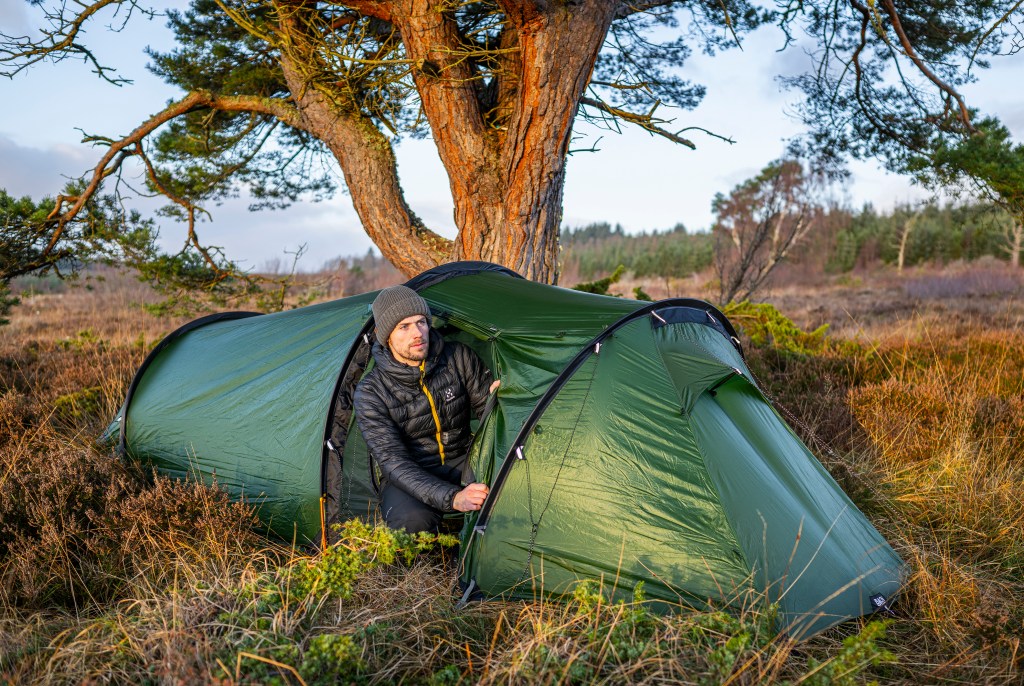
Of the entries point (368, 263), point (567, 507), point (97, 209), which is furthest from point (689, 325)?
point (368, 263)

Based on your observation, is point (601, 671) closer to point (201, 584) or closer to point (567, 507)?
point (567, 507)

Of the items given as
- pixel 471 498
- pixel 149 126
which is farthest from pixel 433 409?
pixel 149 126

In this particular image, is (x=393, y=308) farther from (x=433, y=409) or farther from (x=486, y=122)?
(x=486, y=122)

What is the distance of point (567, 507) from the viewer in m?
3.34

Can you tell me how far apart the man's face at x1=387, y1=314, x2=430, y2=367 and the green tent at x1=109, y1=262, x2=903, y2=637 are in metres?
0.28

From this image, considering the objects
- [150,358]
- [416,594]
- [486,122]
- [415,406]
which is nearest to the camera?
[416,594]

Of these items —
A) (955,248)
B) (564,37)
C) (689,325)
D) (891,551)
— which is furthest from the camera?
(955,248)

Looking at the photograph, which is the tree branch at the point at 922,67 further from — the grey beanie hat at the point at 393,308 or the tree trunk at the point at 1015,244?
the tree trunk at the point at 1015,244

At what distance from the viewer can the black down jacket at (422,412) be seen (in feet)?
12.5

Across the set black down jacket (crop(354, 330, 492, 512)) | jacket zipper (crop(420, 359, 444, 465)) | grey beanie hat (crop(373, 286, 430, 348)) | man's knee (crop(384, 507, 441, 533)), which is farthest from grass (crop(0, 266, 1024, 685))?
grey beanie hat (crop(373, 286, 430, 348))

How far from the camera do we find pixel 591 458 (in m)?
3.38

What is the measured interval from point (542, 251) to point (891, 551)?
3.33 meters

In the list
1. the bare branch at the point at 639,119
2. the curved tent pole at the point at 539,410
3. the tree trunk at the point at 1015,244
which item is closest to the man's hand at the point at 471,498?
the curved tent pole at the point at 539,410

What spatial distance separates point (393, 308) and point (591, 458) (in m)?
1.28
